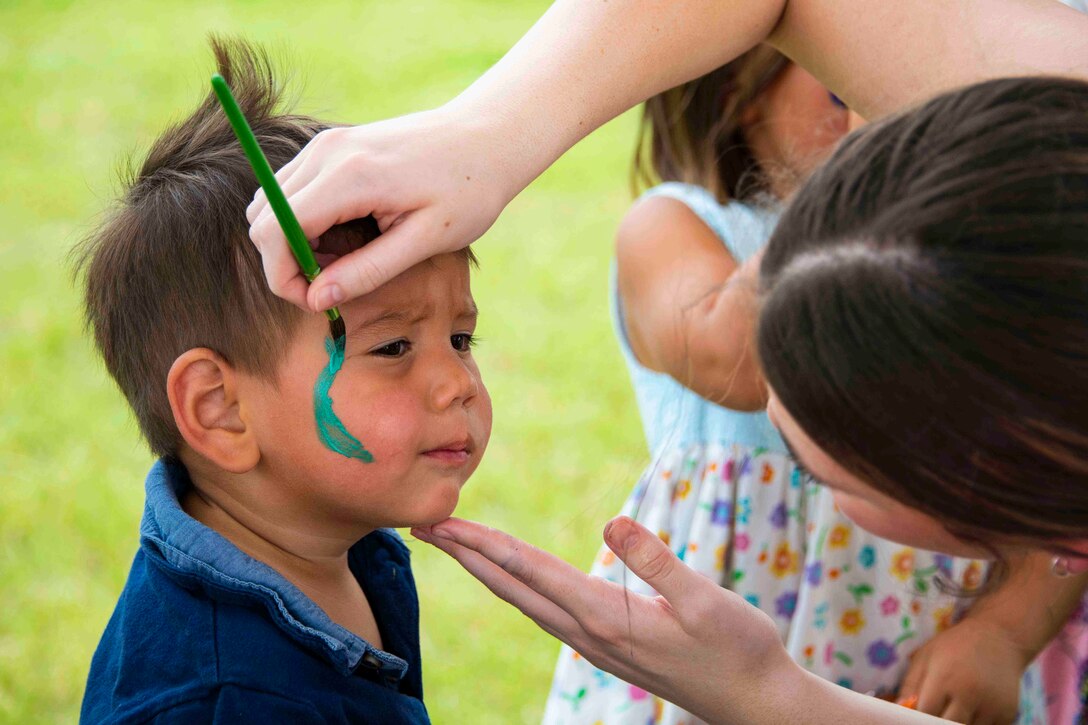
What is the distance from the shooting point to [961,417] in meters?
0.93

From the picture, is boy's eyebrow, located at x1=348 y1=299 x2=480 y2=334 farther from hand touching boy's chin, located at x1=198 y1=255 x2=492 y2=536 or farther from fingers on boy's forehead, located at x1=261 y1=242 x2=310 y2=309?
fingers on boy's forehead, located at x1=261 y1=242 x2=310 y2=309

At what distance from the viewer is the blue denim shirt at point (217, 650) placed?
110 centimetres

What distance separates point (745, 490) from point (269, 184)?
103 centimetres

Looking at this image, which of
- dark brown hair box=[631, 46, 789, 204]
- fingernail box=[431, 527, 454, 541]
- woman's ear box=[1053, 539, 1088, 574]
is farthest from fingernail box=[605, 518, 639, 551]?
dark brown hair box=[631, 46, 789, 204]

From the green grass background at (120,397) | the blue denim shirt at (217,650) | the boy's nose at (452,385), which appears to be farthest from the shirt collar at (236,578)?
the green grass background at (120,397)

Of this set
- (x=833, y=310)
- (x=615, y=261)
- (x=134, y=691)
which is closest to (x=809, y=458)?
(x=833, y=310)

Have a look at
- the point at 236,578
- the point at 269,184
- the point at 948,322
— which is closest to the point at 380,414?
the point at 236,578

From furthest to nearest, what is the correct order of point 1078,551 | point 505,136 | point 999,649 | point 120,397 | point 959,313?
point 120,397 → point 999,649 → point 505,136 → point 1078,551 → point 959,313

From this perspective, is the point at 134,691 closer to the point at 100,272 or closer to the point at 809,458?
the point at 100,272

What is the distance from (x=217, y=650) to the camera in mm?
1127

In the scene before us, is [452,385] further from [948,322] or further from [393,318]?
[948,322]

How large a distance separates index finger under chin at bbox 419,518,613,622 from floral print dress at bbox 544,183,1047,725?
0.52m

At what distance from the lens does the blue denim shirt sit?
43.3 inches

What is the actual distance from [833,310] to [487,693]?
5.62 ft
